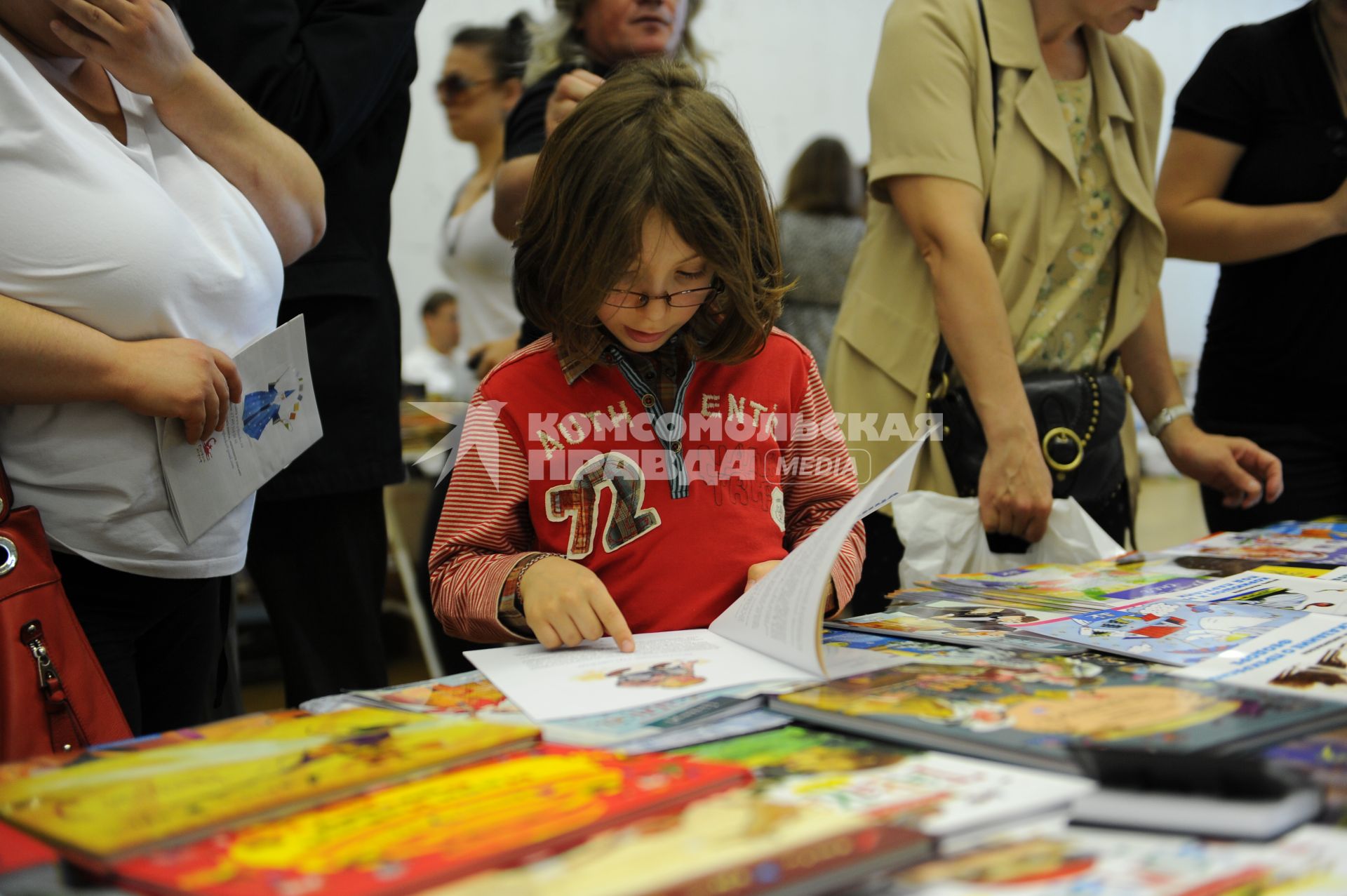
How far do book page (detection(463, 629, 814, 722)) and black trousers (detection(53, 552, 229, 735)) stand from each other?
36 cm

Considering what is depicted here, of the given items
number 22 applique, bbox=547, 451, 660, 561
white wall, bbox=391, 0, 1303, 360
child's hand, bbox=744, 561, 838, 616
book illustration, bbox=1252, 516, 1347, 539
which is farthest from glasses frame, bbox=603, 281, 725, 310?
white wall, bbox=391, 0, 1303, 360

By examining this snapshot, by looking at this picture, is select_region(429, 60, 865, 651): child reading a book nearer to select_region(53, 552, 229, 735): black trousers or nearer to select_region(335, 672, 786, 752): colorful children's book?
select_region(335, 672, 786, 752): colorful children's book

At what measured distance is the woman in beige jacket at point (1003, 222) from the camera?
5.23ft

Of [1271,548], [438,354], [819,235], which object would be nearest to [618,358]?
[1271,548]

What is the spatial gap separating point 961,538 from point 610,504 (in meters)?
0.59

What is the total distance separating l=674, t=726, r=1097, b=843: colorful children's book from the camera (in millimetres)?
651

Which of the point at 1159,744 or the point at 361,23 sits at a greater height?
the point at 361,23

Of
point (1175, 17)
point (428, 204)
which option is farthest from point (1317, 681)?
point (1175, 17)

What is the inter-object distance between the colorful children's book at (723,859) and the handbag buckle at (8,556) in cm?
59

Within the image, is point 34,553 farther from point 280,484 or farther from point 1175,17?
point 1175,17

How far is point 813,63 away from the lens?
544 cm

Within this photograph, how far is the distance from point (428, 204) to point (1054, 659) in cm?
408

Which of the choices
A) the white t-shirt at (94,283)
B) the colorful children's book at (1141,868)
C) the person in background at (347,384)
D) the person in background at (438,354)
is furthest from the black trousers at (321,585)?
the person in background at (438,354)

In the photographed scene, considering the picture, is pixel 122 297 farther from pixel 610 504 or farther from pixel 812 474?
pixel 812 474
